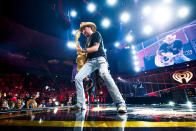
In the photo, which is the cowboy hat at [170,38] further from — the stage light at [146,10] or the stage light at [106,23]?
the stage light at [106,23]

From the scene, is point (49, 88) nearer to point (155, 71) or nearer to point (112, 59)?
point (112, 59)

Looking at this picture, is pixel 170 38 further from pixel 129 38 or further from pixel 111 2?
pixel 111 2

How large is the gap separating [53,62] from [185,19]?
1309cm

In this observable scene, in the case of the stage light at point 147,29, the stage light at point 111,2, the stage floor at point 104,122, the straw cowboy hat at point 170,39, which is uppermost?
the stage light at point 111,2

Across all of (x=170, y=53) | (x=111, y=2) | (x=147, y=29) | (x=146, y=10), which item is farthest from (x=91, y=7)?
(x=170, y=53)

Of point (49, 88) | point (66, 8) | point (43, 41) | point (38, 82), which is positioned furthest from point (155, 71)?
point (38, 82)

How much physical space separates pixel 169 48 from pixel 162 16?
7.76 feet

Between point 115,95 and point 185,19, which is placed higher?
point 185,19

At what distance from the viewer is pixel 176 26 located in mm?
8273

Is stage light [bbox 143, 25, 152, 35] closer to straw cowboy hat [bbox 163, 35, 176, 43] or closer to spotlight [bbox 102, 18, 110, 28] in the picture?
straw cowboy hat [bbox 163, 35, 176, 43]

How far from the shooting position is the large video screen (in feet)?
24.3

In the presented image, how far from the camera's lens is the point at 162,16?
736cm

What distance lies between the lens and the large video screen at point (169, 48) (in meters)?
7.41

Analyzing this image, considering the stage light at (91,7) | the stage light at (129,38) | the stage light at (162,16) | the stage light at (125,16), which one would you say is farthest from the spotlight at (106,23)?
the stage light at (162,16)
